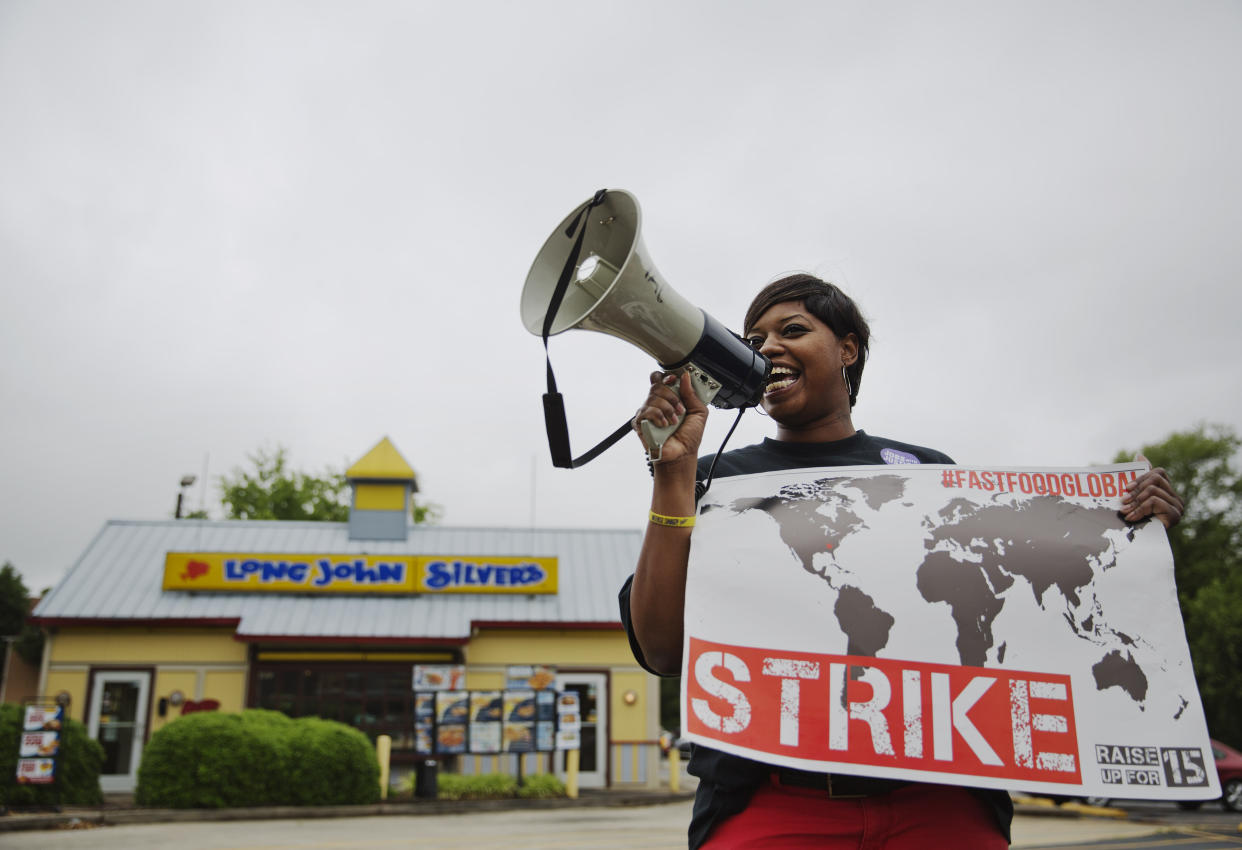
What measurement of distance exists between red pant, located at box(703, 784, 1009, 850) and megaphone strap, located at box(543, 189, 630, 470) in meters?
0.82

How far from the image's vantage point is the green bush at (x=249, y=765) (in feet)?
39.7

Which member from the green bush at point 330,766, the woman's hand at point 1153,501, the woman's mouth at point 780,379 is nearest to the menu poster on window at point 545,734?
the green bush at point 330,766

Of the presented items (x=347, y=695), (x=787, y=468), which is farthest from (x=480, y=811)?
(x=787, y=468)

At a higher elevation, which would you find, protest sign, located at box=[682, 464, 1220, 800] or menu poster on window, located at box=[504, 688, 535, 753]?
protest sign, located at box=[682, 464, 1220, 800]

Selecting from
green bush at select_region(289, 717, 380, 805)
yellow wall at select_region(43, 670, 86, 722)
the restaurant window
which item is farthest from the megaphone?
yellow wall at select_region(43, 670, 86, 722)

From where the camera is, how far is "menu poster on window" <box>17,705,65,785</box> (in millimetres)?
11531

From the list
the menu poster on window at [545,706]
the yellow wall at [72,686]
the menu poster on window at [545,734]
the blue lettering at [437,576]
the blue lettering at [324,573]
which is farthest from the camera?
the blue lettering at [437,576]

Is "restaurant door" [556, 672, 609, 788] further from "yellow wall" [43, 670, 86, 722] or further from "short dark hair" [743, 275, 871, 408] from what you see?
"short dark hair" [743, 275, 871, 408]

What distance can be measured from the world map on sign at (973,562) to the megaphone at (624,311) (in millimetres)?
288

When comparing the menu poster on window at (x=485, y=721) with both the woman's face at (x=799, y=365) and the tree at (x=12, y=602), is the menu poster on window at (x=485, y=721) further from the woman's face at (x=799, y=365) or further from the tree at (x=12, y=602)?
the tree at (x=12, y=602)

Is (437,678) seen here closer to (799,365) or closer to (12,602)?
(799,365)

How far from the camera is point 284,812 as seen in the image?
12078 mm

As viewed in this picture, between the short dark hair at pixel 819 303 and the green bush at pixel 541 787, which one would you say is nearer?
the short dark hair at pixel 819 303

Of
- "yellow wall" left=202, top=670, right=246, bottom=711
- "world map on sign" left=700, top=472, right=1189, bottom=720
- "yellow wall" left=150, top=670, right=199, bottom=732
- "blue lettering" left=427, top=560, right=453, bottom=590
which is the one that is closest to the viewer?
"world map on sign" left=700, top=472, right=1189, bottom=720
